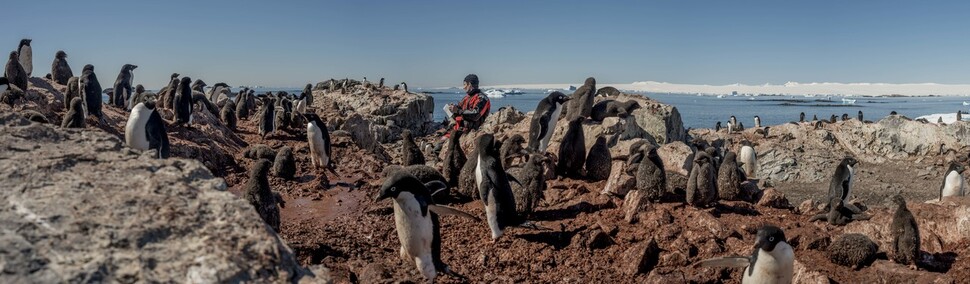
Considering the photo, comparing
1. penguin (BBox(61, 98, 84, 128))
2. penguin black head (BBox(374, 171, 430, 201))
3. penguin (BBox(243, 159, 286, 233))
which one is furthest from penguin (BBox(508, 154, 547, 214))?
penguin (BBox(61, 98, 84, 128))

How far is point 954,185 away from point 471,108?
1168 centimetres

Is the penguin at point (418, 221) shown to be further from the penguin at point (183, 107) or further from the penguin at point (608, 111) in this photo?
the penguin at point (183, 107)

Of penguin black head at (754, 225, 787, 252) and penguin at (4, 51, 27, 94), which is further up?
penguin at (4, 51, 27, 94)

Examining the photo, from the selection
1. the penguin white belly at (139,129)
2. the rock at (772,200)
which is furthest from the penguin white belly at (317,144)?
the rock at (772,200)

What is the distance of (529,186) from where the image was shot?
9000mm

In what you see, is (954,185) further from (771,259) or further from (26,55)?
(26,55)

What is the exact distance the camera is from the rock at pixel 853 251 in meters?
7.16

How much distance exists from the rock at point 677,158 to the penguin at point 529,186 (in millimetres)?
3745

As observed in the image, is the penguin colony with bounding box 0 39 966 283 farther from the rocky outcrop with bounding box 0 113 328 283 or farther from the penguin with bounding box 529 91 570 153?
the rocky outcrop with bounding box 0 113 328 283

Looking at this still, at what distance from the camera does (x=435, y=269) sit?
21.2 feet

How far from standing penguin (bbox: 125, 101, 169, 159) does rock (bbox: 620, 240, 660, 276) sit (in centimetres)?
844

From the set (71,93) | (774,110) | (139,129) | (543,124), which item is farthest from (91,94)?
(774,110)

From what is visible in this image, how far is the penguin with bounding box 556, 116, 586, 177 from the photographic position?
10.9 meters

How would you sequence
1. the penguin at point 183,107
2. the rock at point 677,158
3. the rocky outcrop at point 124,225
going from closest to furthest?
the rocky outcrop at point 124,225 → the rock at point 677,158 → the penguin at point 183,107
